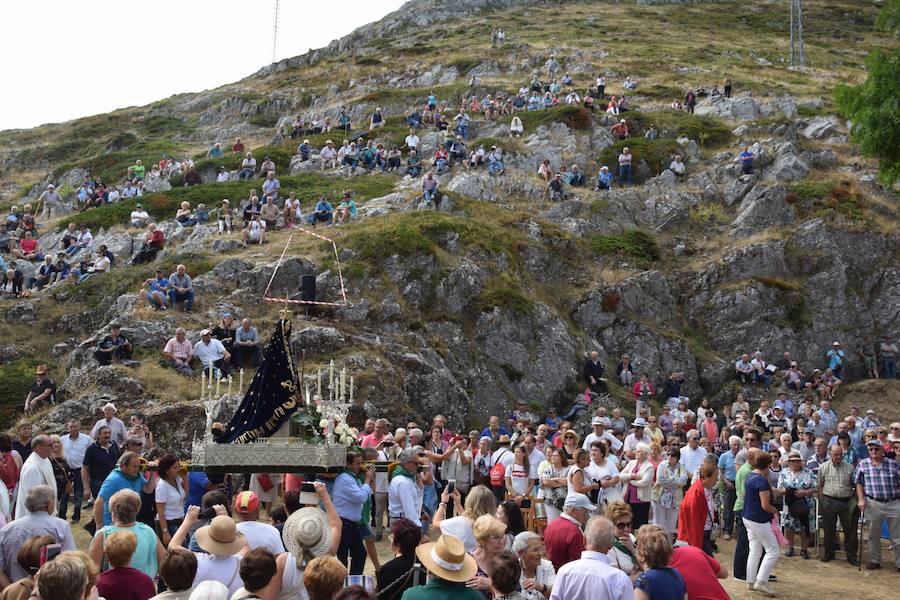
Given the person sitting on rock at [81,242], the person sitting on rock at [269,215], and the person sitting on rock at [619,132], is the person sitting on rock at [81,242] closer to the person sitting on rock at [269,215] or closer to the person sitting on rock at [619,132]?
the person sitting on rock at [269,215]

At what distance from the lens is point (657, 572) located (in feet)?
21.7

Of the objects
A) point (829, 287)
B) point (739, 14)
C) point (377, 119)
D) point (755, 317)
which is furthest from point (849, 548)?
point (739, 14)

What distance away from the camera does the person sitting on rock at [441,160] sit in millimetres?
37031

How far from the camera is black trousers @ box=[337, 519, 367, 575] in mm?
10586

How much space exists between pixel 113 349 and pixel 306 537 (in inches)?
646

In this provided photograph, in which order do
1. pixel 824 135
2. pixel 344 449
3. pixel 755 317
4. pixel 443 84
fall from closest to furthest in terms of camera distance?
pixel 344 449 → pixel 755 317 → pixel 824 135 → pixel 443 84

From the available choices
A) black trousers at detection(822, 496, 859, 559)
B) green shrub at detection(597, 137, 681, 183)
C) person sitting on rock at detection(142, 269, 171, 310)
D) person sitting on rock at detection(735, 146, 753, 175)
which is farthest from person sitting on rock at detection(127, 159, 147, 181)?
black trousers at detection(822, 496, 859, 559)

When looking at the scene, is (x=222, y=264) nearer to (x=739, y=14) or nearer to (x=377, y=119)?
(x=377, y=119)

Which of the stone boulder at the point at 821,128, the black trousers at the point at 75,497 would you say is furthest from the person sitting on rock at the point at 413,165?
the black trousers at the point at 75,497

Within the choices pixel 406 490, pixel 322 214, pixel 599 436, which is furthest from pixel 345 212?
pixel 406 490

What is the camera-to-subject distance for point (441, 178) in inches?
1438

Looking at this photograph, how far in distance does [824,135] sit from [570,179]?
41.0 ft

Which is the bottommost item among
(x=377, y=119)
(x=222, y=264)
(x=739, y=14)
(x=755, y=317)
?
(x=755, y=317)

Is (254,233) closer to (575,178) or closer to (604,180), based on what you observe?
(575,178)
